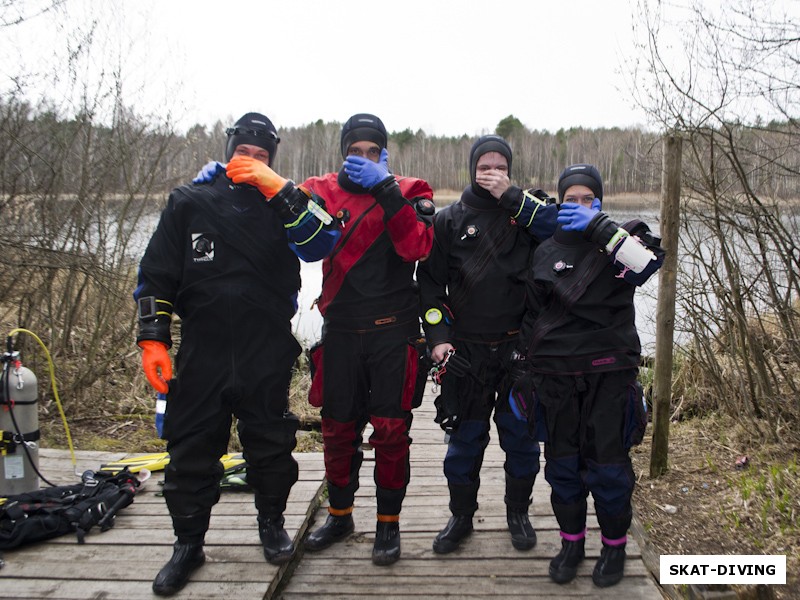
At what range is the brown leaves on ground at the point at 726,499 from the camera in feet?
11.9

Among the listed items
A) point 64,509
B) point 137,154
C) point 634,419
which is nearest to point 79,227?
point 137,154

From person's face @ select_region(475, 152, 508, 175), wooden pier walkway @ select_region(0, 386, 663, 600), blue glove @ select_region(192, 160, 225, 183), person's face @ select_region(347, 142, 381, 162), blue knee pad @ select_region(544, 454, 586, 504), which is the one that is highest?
person's face @ select_region(347, 142, 381, 162)

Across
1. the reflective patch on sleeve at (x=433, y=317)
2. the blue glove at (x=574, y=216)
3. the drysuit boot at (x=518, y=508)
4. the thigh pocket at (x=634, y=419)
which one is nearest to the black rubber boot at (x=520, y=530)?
the drysuit boot at (x=518, y=508)

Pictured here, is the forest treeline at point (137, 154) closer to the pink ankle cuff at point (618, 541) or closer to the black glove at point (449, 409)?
the black glove at point (449, 409)

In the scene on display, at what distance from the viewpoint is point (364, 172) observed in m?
2.63

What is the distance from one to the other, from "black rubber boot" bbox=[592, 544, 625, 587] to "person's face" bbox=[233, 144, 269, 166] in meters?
2.31

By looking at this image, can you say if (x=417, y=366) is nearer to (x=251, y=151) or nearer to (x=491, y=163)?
(x=491, y=163)

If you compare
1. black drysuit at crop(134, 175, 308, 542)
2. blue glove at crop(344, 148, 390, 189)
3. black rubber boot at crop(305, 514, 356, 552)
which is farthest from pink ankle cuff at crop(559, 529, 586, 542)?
blue glove at crop(344, 148, 390, 189)

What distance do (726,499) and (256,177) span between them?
3703 mm

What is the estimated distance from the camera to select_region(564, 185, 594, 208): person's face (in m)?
2.73

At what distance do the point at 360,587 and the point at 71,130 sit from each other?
4.65m

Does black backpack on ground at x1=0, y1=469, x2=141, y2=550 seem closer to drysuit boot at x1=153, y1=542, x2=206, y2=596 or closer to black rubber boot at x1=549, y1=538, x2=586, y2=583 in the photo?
drysuit boot at x1=153, y1=542, x2=206, y2=596

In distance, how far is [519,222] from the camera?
2.80m

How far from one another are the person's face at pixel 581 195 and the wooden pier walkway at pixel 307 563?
1655mm
